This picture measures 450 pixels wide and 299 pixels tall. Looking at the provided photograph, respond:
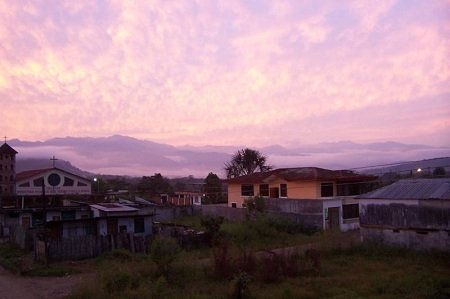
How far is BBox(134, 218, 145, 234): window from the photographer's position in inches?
1150

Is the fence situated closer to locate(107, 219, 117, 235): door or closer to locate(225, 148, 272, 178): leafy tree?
locate(107, 219, 117, 235): door

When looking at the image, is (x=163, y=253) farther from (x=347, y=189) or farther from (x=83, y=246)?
(x=347, y=189)

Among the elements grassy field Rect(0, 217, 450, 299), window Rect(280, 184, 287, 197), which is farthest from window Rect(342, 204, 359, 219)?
grassy field Rect(0, 217, 450, 299)

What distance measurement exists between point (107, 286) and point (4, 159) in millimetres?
44342

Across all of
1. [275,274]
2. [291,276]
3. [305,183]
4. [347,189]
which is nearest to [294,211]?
[305,183]

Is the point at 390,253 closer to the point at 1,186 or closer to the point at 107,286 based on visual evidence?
the point at 107,286

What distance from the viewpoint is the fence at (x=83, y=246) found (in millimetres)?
22062

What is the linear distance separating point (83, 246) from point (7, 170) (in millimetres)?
35750

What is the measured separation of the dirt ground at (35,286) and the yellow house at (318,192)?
723 inches

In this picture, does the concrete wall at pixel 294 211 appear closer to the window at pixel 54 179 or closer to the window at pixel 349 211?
the window at pixel 349 211

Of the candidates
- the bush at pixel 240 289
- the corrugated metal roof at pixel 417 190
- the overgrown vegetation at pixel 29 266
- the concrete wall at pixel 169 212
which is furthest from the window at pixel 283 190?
the bush at pixel 240 289

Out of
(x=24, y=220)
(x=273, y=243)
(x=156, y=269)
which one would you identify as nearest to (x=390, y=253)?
(x=273, y=243)

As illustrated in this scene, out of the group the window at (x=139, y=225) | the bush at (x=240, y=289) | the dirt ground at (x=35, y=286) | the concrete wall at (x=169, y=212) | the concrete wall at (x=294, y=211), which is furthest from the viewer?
the concrete wall at (x=169, y=212)

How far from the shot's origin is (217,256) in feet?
57.1
